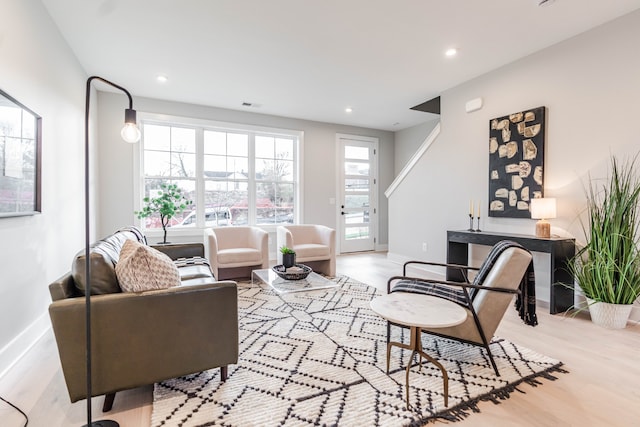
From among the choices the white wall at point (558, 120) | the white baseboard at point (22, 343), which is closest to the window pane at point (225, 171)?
the white baseboard at point (22, 343)

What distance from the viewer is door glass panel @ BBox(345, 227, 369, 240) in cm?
655

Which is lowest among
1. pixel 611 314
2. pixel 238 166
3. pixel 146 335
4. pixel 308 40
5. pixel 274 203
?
pixel 611 314

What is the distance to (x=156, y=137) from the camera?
195 inches

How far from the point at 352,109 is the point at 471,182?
2344 millimetres

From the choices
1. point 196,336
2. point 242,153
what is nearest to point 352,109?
point 242,153

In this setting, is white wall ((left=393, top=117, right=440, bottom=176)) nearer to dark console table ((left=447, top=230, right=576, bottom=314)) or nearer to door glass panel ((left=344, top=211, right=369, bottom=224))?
door glass panel ((left=344, top=211, right=369, bottom=224))

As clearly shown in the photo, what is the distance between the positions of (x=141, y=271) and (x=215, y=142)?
408cm

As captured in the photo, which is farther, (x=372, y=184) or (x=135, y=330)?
(x=372, y=184)

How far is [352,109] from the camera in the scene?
539cm

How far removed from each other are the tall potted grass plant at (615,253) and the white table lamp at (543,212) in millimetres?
335

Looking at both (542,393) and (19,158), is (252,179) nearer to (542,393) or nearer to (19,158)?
(19,158)

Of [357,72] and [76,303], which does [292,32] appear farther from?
[76,303]

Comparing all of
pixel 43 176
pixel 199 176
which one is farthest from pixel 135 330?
pixel 199 176

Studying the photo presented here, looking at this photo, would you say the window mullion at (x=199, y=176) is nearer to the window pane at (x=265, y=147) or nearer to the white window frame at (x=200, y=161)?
the white window frame at (x=200, y=161)
